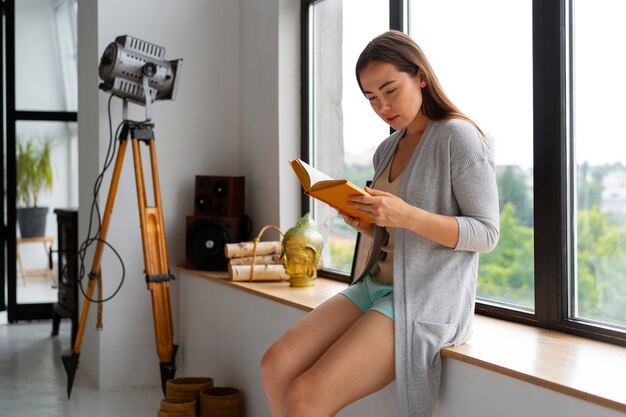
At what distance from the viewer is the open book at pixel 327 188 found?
2.15 meters

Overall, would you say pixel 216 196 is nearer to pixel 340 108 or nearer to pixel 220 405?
pixel 340 108

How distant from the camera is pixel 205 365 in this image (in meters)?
4.29

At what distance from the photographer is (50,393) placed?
4.26 m

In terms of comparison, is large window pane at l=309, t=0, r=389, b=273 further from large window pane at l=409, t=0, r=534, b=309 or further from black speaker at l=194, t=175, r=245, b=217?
large window pane at l=409, t=0, r=534, b=309

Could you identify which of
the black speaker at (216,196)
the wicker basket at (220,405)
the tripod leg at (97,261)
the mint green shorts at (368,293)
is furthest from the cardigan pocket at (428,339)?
the black speaker at (216,196)

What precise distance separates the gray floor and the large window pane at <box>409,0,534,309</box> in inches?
78.3

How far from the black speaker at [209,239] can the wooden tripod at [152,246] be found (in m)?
0.37

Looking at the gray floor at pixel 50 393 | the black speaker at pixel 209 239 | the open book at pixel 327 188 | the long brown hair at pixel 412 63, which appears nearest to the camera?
the open book at pixel 327 188

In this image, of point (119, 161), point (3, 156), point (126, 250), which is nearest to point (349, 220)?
point (119, 161)

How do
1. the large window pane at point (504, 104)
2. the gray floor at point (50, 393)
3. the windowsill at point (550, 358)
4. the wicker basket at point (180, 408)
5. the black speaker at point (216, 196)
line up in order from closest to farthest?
the windowsill at point (550, 358)
the large window pane at point (504, 104)
the wicker basket at point (180, 408)
the gray floor at point (50, 393)
the black speaker at point (216, 196)

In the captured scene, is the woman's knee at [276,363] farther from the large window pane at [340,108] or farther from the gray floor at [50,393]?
the gray floor at [50,393]

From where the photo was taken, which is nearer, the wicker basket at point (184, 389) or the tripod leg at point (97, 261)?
the wicker basket at point (184, 389)

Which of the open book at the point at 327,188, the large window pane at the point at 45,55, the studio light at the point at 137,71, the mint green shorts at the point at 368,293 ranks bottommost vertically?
the mint green shorts at the point at 368,293

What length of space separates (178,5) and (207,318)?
5.89ft
